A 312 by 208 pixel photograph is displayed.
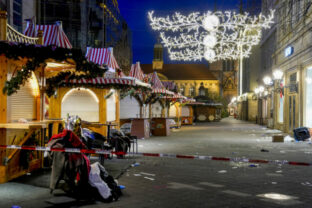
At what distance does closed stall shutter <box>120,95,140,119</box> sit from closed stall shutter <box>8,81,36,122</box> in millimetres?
10384

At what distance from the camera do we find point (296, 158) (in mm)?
11359

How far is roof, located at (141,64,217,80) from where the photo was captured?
88488mm

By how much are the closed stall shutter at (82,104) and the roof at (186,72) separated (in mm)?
74700

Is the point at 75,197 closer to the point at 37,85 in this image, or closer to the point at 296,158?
the point at 37,85

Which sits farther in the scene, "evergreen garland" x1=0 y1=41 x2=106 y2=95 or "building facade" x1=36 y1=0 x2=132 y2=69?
"building facade" x1=36 y1=0 x2=132 y2=69

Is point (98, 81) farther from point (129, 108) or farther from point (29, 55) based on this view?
point (129, 108)

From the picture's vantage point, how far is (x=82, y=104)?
14.3 meters

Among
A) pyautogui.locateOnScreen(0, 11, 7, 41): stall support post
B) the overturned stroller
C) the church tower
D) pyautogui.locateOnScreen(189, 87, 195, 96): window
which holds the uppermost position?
the church tower

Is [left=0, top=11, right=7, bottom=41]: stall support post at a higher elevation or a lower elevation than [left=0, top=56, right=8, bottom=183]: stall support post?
higher

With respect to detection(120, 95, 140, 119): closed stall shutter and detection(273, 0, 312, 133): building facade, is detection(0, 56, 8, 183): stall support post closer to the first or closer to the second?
detection(120, 95, 140, 119): closed stall shutter

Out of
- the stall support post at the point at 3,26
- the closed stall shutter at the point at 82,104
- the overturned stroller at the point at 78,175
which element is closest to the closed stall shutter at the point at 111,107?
the closed stall shutter at the point at 82,104

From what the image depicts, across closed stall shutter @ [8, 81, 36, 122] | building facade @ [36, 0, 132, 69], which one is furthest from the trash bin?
building facade @ [36, 0, 132, 69]

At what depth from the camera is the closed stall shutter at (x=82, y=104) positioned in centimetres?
1420

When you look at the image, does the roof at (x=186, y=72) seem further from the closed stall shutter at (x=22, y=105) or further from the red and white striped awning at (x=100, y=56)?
the closed stall shutter at (x=22, y=105)
